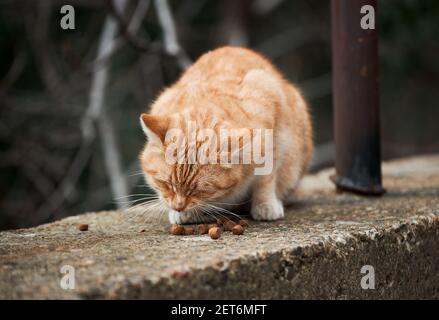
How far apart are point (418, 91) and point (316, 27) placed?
6.10 feet

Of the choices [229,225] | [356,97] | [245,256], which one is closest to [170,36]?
[356,97]

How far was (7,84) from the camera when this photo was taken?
6.29 meters

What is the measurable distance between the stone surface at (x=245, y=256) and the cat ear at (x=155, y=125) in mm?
433

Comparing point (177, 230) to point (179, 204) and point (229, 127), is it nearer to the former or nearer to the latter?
point (179, 204)

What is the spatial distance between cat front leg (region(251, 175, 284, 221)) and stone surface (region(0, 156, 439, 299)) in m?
0.07

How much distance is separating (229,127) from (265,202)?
46 centimetres

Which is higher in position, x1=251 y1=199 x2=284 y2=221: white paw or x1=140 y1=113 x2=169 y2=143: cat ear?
x1=140 y1=113 x2=169 y2=143: cat ear

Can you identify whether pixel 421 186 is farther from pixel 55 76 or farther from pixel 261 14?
pixel 261 14

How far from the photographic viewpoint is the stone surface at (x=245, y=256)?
2021 mm

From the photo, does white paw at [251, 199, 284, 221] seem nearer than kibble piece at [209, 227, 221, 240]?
No

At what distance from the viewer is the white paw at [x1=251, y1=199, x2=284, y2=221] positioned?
121 inches

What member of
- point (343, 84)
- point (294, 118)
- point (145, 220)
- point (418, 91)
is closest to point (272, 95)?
point (294, 118)

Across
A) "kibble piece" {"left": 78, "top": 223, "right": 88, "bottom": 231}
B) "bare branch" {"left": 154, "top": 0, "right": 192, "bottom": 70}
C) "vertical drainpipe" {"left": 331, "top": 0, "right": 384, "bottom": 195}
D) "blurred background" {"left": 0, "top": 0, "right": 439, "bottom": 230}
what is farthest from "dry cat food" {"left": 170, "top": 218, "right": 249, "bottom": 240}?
"blurred background" {"left": 0, "top": 0, "right": 439, "bottom": 230}

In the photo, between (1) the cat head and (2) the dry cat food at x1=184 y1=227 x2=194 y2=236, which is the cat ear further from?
(2) the dry cat food at x1=184 y1=227 x2=194 y2=236
